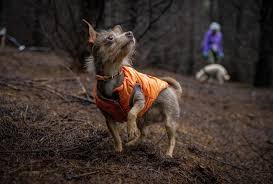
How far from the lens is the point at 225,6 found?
28344mm

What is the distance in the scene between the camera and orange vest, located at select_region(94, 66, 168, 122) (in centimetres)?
477

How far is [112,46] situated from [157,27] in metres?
7.51

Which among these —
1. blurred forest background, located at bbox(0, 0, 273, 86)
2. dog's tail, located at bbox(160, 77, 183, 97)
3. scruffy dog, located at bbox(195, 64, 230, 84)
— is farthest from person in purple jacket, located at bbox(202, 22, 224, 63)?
dog's tail, located at bbox(160, 77, 183, 97)

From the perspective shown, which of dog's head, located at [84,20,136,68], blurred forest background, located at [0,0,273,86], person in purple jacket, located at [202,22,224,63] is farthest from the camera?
person in purple jacket, located at [202,22,224,63]

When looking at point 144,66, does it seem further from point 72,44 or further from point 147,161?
point 147,161

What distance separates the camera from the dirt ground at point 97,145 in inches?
160

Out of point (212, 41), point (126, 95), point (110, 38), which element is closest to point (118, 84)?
point (126, 95)

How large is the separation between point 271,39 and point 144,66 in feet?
24.4

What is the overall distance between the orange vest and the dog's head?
0.29 meters

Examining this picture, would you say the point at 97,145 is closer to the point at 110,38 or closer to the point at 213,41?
the point at 110,38

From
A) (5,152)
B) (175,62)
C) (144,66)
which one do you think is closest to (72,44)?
(144,66)

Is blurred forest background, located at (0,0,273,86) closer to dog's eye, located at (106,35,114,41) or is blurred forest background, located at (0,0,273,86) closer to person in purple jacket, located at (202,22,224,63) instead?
person in purple jacket, located at (202,22,224,63)

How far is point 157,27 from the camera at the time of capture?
39.5ft

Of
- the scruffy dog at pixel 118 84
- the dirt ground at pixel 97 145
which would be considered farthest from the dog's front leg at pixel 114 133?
the dirt ground at pixel 97 145
